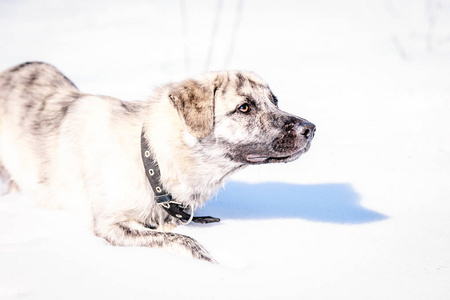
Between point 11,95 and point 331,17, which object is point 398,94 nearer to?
point 11,95

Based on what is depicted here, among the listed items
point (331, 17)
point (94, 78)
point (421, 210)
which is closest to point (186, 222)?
point (421, 210)

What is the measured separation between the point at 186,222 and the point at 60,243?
39.2 inches

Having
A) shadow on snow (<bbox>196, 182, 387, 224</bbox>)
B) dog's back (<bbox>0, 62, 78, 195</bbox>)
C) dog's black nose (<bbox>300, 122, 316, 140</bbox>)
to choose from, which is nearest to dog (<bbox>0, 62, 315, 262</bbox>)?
dog's black nose (<bbox>300, 122, 316, 140</bbox>)

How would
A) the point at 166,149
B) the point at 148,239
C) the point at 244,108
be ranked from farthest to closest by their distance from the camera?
the point at 244,108, the point at 166,149, the point at 148,239

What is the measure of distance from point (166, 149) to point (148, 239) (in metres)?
0.72

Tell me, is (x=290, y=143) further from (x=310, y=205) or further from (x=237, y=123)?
(x=310, y=205)

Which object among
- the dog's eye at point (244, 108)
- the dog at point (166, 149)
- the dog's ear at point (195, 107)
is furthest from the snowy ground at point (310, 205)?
the dog's eye at point (244, 108)

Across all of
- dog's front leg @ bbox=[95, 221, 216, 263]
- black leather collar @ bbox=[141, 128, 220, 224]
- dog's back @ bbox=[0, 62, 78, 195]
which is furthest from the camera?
dog's back @ bbox=[0, 62, 78, 195]

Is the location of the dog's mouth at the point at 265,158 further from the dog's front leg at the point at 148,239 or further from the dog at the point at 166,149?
the dog's front leg at the point at 148,239

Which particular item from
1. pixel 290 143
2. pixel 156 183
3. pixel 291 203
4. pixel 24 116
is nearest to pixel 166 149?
pixel 156 183

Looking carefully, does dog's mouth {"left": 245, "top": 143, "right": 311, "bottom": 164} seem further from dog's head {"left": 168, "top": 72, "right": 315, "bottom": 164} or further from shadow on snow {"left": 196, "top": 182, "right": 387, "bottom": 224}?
shadow on snow {"left": 196, "top": 182, "right": 387, "bottom": 224}

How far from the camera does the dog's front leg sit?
2986 millimetres

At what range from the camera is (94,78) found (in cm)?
955

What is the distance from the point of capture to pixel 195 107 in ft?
10.7
